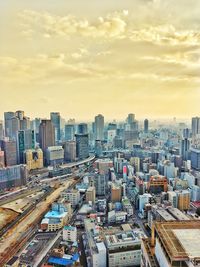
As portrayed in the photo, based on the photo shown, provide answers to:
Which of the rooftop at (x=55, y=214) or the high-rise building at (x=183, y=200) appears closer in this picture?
the rooftop at (x=55, y=214)

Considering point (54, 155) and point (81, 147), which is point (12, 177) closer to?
point (54, 155)

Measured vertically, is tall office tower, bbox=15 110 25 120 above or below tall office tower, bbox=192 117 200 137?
above

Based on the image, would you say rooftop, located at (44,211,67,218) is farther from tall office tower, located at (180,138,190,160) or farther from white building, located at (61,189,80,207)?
tall office tower, located at (180,138,190,160)

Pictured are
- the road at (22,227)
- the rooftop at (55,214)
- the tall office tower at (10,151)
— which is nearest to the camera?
the road at (22,227)

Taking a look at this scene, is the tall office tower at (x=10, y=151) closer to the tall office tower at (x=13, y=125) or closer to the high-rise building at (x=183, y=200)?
the tall office tower at (x=13, y=125)

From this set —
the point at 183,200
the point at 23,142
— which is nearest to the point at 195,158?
the point at 183,200

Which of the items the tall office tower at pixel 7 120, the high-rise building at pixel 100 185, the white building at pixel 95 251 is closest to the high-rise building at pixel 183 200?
the high-rise building at pixel 100 185

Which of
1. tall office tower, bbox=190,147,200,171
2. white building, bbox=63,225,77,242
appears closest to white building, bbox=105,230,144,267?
white building, bbox=63,225,77,242

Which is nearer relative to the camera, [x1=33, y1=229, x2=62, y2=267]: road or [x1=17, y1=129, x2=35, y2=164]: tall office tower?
[x1=33, y1=229, x2=62, y2=267]: road
